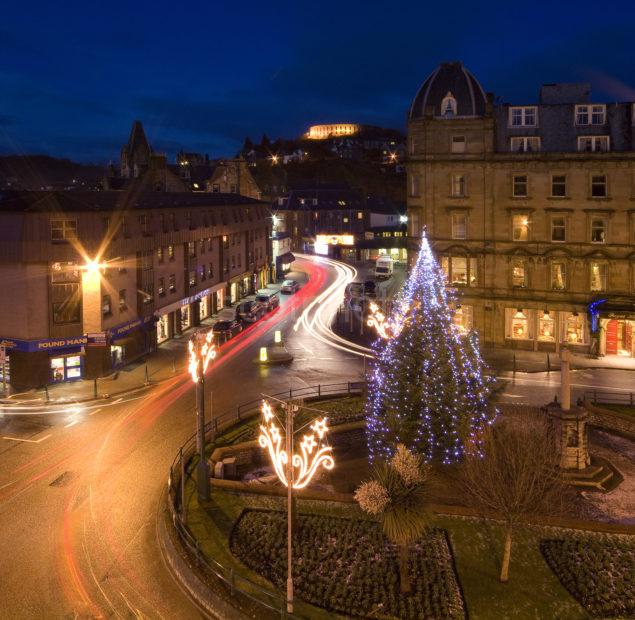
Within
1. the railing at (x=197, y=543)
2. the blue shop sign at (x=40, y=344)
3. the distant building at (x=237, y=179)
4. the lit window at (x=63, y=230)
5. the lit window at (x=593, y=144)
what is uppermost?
the distant building at (x=237, y=179)

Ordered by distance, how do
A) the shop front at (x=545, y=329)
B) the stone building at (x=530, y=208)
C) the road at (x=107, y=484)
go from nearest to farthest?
the road at (x=107, y=484) → the stone building at (x=530, y=208) → the shop front at (x=545, y=329)

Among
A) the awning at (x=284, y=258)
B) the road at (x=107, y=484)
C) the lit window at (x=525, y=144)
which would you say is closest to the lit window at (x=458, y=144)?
Result: the lit window at (x=525, y=144)

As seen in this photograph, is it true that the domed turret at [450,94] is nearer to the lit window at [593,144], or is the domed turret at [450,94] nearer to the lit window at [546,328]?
the lit window at [593,144]

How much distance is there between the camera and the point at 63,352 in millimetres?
39438

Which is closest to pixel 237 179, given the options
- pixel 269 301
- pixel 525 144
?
pixel 269 301

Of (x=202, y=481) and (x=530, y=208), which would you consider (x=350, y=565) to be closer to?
(x=202, y=481)

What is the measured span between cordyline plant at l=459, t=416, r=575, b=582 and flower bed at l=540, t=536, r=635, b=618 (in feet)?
3.96

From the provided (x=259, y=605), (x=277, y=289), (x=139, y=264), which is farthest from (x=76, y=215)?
(x=277, y=289)

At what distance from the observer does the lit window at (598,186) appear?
147 feet

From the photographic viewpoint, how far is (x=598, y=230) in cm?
4525

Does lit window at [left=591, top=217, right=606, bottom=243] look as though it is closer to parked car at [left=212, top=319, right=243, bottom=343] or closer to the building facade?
parked car at [left=212, top=319, right=243, bottom=343]

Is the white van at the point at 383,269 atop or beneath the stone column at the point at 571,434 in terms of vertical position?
atop

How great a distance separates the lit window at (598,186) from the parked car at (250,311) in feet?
99.5

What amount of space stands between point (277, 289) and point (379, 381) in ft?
186
